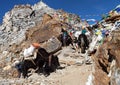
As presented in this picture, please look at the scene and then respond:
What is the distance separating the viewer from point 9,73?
2280 cm

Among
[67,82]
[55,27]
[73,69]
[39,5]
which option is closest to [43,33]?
[55,27]

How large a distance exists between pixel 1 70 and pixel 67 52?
5056 mm

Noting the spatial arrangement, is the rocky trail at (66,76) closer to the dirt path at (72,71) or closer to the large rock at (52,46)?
the dirt path at (72,71)

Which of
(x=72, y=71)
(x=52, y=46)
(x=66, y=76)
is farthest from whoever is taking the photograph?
(x=52, y=46)

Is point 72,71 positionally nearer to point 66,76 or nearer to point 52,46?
point 66,76

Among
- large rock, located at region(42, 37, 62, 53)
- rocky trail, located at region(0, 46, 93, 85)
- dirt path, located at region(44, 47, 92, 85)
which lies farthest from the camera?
large rock, located at region(42, 37, 62, 53)

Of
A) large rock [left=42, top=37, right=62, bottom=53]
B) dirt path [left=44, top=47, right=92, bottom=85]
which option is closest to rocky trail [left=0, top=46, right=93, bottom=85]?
dirt path [left=44, top=47, right=92, bottom=85]

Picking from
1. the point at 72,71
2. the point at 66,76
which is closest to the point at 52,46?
the point at 72,71

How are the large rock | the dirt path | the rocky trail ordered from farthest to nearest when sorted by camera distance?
the large rock → the rocky trail → the dirt path

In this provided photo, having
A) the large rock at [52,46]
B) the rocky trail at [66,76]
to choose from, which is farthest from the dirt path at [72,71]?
the large rock at [52,46]

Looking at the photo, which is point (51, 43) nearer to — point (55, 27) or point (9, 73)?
point (9, 73)

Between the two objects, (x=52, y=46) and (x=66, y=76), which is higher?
(x=52, y=46)

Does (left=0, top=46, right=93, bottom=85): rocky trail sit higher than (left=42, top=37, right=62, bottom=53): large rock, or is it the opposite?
(left=42, top=37, right=62, bottom=53): large rock

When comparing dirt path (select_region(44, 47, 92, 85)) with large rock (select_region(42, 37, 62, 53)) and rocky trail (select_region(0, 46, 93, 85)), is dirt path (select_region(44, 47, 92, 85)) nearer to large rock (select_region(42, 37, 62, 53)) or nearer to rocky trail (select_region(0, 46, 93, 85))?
rocky trail (select_region(0, 46, 93, 85))
